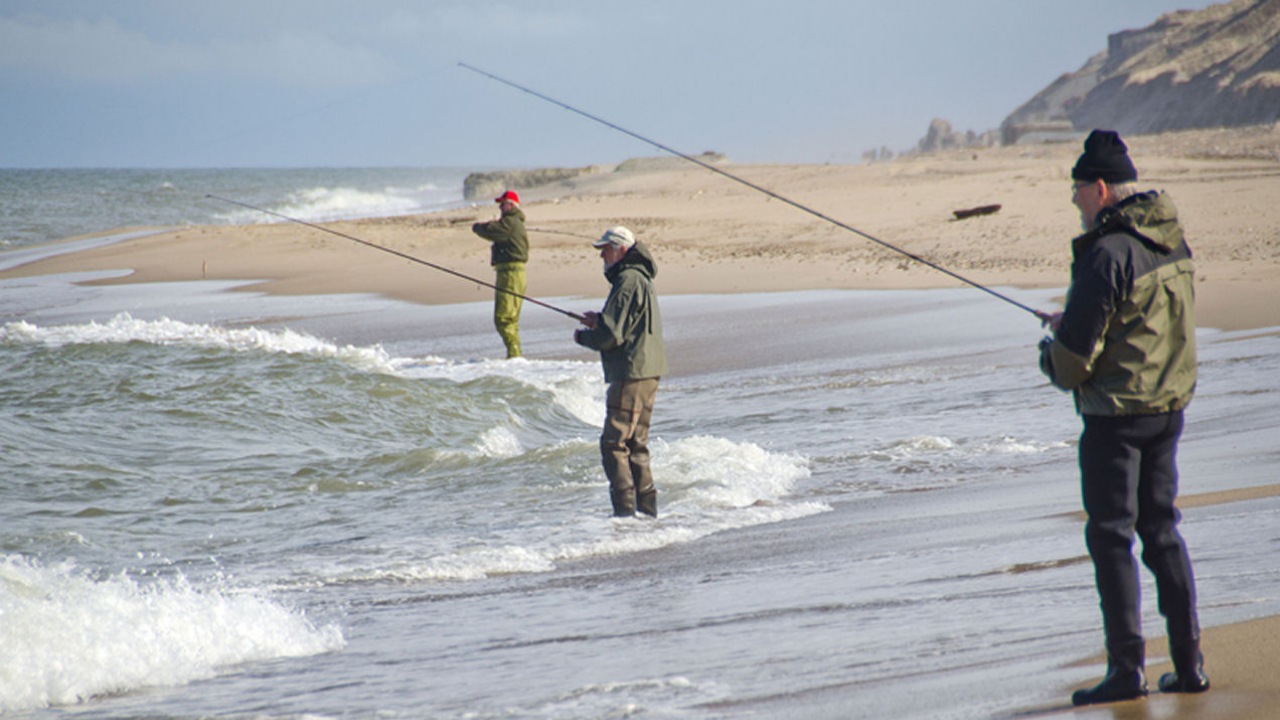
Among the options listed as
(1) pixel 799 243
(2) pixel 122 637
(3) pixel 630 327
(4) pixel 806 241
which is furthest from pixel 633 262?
(4) pixel 806 241

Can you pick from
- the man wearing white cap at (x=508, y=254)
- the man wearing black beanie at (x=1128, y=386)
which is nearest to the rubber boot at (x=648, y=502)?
the man wearing black beanie at (x=1128, y=386)

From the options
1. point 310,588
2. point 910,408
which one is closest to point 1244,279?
point 910,408

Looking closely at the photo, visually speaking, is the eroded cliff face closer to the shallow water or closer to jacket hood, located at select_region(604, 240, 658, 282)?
the shallow water

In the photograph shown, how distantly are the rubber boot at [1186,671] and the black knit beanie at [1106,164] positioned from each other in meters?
1.21

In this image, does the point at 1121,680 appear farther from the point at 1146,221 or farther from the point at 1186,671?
the point at 1146,221

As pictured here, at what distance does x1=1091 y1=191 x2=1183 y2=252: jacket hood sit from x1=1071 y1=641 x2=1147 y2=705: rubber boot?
1030 mm

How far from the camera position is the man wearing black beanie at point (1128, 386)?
3.21m

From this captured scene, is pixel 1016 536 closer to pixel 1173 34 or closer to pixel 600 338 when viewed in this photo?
pixel 600 338

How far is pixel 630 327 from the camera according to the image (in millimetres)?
6598

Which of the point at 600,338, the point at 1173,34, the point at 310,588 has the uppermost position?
the point at 1173,34

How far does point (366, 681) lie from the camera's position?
4.19 m

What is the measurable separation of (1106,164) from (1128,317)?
407 mm

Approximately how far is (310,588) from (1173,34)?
91924 mm

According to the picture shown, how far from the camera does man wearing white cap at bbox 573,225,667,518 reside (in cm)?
657
